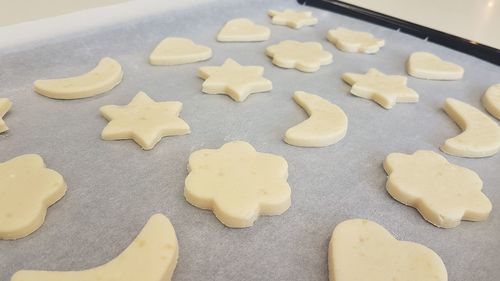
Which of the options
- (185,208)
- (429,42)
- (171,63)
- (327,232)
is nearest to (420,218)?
(327,232)

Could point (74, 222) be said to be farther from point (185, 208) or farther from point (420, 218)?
point (420, 218)

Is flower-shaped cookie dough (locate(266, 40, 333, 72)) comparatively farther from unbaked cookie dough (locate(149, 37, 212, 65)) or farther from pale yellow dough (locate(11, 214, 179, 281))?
pale yellow dough (locate(11, 214, 179, 281))

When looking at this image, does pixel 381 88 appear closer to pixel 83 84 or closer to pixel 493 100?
pixel 493 100

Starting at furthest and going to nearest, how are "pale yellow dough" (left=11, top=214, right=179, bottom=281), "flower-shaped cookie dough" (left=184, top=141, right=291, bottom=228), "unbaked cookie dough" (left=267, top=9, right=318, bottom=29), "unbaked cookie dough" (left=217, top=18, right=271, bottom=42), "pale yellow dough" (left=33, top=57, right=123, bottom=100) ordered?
"unbaked cookie dough" (left=267, top=9, right=318, bottom=29) < "unbaked cookie dough" (left=217, top=18, right=271, bottom=42) < "pale yellow dough" (left=33, top=57, right=123, bottom=100) < "flower-shaped cookie dough" (left=184, top=141, right=291, bottom=228) < "pale yellow dough" (left=11, top=214, right=179, bottom=281)

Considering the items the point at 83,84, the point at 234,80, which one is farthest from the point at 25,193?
the point at 234,80

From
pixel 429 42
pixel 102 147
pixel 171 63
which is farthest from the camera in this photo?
pixel 429 42

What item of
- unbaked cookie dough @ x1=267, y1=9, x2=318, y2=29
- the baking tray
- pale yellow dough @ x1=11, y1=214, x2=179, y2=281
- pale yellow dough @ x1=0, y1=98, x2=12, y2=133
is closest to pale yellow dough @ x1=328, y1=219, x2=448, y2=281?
the baking tray

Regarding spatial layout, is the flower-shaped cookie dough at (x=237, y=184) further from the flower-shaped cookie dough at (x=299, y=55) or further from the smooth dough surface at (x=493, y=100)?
the smooth dough surface at (x=493, y=100)
